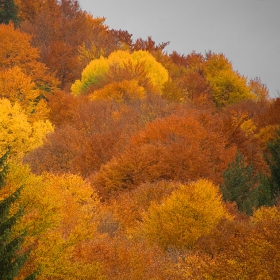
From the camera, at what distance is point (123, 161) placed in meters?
59.9

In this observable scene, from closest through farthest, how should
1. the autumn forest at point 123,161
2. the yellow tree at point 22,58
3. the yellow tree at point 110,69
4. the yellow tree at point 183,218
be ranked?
the autumn forest at point 123,161, the yellow tree at point 183,218, the yellow tree at point 110,69, the yellow tree at point 22,58

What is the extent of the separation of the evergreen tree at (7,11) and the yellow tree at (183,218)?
2651 inches

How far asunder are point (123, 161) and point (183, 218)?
17960 millimetres

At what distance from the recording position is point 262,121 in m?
92.7

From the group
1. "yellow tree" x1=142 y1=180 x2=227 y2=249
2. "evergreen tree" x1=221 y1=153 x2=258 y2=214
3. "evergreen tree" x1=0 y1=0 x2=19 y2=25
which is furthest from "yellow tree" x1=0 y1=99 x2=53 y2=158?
"evergreen tree" x1=0 y1=0 x2=19 y2=25

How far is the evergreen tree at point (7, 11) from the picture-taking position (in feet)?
338

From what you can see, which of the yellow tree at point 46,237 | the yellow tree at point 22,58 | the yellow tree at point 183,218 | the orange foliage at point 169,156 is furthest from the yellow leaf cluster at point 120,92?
the yellow tree at point 46,237

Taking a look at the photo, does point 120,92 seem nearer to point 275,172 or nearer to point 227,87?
point 275,172

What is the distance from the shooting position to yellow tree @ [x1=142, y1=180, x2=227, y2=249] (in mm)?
42219

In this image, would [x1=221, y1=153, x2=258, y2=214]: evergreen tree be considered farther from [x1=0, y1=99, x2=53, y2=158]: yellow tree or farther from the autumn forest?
[x1=0, y1=99, x2=53, y2=158]: yellow tree

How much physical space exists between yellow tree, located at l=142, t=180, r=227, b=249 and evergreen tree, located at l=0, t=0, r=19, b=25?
67.3m

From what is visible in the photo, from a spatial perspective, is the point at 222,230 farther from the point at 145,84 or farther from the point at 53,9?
the point at 53,9

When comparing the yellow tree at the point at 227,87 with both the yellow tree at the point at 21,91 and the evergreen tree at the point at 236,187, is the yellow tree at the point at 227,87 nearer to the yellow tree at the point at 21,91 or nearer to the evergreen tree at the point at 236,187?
the yellow tree at the point at 21,91

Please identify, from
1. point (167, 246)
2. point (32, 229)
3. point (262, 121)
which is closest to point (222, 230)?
point (167, 246)
